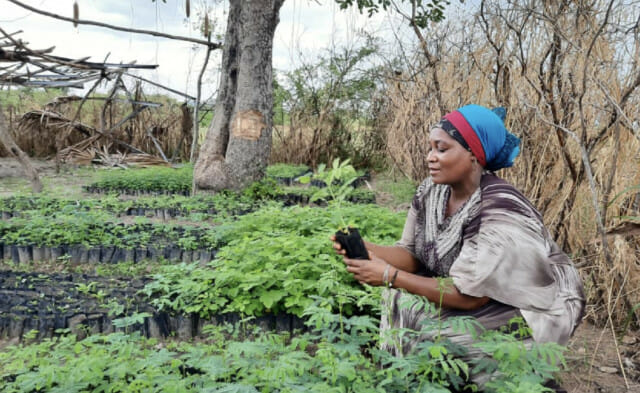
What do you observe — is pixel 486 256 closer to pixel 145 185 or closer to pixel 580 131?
pixel 580 131

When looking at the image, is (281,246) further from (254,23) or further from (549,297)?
(254,23)

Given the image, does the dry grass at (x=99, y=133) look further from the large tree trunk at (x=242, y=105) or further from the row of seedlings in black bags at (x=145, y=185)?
the large tree trunk at (x=242, y=105)

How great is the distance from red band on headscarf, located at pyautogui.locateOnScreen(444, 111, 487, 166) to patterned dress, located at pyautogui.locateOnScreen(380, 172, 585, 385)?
0.43ft

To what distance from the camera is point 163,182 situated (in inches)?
335

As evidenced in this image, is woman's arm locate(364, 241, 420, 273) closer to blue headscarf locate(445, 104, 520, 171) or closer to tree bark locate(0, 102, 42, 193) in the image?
blue headscarf locate(445, 104, 520, 171)

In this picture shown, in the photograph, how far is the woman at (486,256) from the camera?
6.00ft

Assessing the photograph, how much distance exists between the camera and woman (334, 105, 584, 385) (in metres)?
1.83

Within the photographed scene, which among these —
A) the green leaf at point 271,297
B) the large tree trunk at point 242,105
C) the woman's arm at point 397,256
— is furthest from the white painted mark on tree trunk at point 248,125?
the woman's arm at point 397,256

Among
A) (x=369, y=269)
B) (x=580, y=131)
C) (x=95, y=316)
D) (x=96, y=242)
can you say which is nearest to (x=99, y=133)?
(x=96, y=242)

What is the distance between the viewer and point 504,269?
1.81 m

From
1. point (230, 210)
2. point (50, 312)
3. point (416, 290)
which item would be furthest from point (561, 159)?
point (230, 210)

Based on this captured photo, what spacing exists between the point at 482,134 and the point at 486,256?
0.48 metres

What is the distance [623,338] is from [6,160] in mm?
12708

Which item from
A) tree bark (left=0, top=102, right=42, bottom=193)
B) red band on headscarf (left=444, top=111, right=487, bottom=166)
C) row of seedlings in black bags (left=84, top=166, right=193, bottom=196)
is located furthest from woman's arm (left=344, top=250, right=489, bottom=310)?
row of seedlings in black bags (left=84, top=166, right=193, bottom=196)
